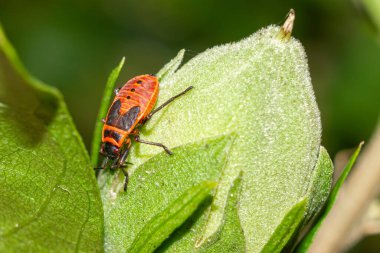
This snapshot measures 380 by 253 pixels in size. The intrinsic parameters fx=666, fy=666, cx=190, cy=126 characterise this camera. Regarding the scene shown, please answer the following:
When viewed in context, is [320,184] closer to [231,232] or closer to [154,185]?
[231,232]

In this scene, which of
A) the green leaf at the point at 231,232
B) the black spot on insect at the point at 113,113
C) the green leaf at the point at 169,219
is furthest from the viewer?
the black spot on insect at the point at 113,113

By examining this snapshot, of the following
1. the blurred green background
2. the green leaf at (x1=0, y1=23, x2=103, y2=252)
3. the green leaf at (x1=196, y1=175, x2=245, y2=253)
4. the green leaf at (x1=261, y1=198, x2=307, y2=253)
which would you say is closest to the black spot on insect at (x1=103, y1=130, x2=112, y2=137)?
the green leaf at (x1=0, y1=23, x2=103, y2=252)

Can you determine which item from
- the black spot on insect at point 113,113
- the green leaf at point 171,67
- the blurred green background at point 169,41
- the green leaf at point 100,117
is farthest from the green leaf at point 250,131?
the blurred green background at point 169,41

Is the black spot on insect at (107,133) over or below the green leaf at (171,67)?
below

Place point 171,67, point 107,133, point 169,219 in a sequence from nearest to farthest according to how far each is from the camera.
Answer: point 169,219 → point 171,67 → point 107,133

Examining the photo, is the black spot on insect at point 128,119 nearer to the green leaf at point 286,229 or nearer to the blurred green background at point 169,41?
the green leaf at point 286,229

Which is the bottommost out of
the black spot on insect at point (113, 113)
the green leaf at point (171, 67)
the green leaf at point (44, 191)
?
the green leaf at point (44, 191)

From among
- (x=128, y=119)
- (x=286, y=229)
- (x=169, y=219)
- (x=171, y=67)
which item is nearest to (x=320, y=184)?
(x=286, y=229)
